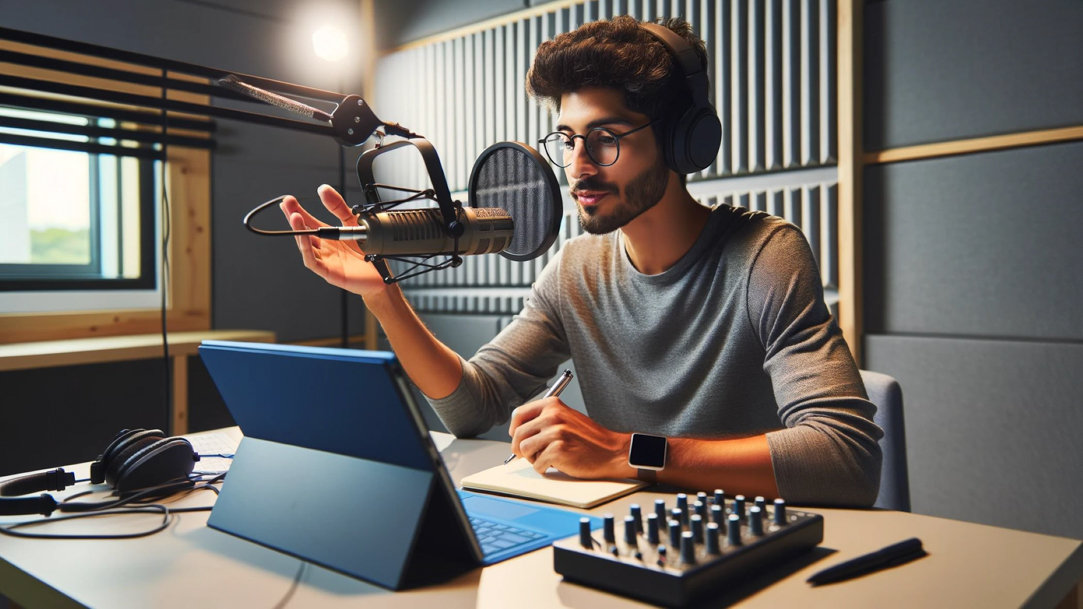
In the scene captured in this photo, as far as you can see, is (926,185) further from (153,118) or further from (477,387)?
(153,118)

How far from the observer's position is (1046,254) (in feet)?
5.69

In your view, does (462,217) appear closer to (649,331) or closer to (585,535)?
(585,535)

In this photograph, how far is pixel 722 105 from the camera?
2.24 m

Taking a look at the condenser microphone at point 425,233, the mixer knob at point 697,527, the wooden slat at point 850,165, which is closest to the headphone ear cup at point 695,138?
the condenser microphone at point 425,233

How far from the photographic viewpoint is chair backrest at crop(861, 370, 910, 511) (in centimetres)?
108

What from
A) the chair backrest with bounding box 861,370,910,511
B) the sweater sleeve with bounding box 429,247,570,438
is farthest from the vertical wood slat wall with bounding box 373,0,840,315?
the chair backrest with bounding box 861,370,910,511

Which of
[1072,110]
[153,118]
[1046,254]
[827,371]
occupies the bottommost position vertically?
[827,371]

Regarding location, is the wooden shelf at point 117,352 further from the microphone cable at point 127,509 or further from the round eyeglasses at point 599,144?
the round eyeglasses at point 599,144

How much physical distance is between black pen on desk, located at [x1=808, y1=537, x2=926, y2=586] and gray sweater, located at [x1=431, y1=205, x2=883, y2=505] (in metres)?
0.23

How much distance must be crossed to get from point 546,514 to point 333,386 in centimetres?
28

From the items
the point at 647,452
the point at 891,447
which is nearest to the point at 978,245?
the point at 891,447

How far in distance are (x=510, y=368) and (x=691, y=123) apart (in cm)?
50

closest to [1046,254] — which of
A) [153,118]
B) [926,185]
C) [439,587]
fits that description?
[926,185]

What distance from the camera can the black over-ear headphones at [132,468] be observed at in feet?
2.96
